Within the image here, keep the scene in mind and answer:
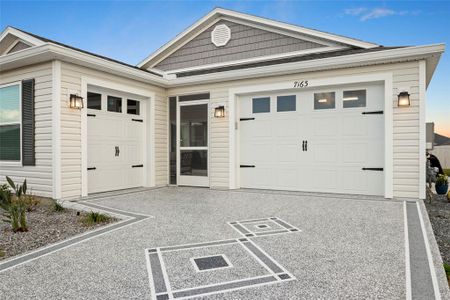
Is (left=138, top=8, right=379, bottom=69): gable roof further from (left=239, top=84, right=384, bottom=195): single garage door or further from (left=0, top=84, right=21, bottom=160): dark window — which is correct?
(left=0, top=84, right=21, bottom=160): dark window

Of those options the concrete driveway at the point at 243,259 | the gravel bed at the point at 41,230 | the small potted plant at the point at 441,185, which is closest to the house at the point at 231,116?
the gravel bed at the point at 41,230

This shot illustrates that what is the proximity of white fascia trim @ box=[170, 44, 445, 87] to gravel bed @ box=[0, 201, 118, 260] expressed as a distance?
4119 millimetres

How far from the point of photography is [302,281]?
224cm

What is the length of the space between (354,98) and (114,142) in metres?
5.27

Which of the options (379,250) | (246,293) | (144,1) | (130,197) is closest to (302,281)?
(246,293)

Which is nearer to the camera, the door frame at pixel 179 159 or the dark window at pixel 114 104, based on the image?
the dark window at pixel 114 104

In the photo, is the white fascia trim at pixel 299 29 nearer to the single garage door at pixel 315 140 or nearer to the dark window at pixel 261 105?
the single garage door at pixel 315 140

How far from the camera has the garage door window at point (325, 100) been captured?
6359mm

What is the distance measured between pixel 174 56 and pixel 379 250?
7.99 m

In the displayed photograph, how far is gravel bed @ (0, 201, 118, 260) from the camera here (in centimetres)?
321

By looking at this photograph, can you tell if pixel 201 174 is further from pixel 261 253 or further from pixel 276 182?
pixel 261 253

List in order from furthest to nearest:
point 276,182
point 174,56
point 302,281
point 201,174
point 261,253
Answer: point 174,56
point 201,174
point 276,182
point 261,253
point 302,281

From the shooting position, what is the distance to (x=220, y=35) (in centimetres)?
859

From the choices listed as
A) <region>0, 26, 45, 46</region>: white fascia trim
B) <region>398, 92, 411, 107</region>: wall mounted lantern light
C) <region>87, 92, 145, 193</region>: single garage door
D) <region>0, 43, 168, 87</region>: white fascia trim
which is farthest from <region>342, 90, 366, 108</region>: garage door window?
<region>0, 26, 45, 46</region>: white fascia trim
